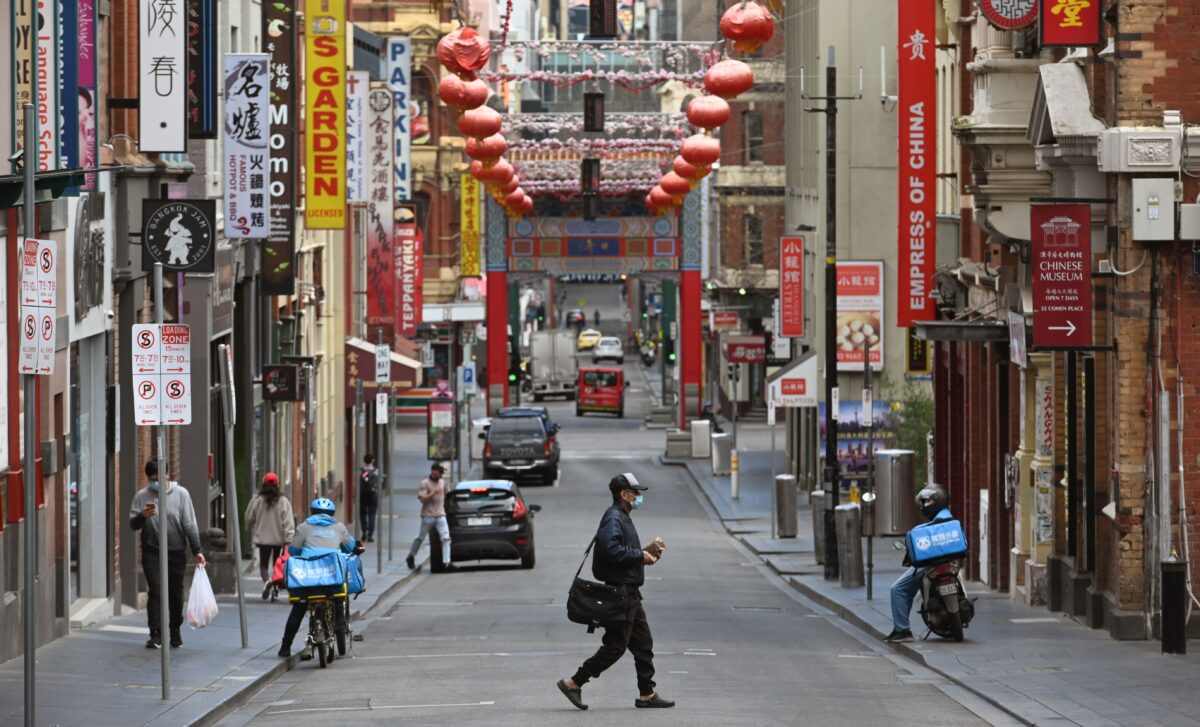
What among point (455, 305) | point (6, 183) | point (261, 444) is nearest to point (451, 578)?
point (261, 444)

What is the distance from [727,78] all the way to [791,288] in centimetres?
2082

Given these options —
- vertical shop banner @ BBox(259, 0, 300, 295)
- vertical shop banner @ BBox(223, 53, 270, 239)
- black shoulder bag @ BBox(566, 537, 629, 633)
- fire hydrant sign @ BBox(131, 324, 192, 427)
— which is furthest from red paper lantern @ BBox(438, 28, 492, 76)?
black shoulder bag @ BBox(566, 537, 629, 633)

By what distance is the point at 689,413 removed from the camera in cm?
8031

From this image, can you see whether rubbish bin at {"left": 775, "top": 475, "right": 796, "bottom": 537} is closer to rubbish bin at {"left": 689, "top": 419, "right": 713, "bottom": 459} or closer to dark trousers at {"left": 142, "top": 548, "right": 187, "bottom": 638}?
dark trousers at {"left": 142, "top": 548, "right": 187, "bottom": 638}

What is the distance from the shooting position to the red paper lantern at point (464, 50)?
3444 centimetres

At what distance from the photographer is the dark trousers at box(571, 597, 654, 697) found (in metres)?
17.1

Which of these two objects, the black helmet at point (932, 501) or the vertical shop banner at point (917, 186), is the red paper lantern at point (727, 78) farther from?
the black helmet at point (932, 501)

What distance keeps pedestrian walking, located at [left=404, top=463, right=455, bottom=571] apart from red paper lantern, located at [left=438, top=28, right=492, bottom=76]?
6429mm

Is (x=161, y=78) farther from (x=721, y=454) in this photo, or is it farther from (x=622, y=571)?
(x=721, y=454)

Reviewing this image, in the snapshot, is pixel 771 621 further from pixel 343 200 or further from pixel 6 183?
pixel 343 200

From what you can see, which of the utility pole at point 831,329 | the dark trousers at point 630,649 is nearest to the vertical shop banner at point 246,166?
the utility pole at point 831,329

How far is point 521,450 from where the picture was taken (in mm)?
61188

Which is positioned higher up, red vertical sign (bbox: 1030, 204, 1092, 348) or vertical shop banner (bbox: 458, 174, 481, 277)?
vertical shop banner (bbox: 458, 174, 481, 277)

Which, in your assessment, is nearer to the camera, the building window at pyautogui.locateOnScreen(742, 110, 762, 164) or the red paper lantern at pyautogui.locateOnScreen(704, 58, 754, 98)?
the red paper lantern at pyautogui.locateOnScreen(704, 58, 754, 98)
